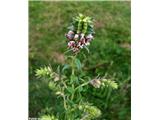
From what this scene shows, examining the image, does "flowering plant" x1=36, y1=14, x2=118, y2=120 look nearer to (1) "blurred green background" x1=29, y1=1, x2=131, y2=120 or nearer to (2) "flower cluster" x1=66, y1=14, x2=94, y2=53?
(2) "flower cluster" x1=66, y1=14, x2=94, y2=53

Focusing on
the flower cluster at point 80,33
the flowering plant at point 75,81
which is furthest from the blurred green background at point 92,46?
the flower cluster at point 80,33

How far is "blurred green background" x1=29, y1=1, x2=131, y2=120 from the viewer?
3535mm

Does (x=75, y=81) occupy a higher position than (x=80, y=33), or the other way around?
(x=80, y=33)

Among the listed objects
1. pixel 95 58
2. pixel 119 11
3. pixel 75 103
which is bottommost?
pixel 75 103

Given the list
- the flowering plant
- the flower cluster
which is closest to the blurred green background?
the flowering plant

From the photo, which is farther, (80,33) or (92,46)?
(92,46)

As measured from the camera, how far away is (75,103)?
336 centimetres

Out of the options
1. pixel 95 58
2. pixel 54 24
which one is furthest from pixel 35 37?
pixel 95 58

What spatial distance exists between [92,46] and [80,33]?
1.13 feet

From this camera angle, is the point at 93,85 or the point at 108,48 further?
the point at 108,48

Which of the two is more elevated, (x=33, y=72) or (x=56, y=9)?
(x=56, y=9)

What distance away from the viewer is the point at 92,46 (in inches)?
141
